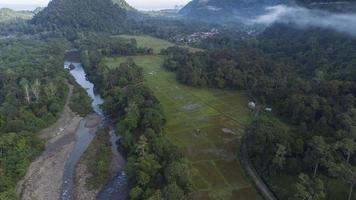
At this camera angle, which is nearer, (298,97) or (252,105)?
(298,97)

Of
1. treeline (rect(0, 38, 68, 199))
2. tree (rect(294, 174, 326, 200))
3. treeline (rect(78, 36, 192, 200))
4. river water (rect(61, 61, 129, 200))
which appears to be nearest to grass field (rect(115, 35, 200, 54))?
treeline (rect(0, 38, 68, 199))

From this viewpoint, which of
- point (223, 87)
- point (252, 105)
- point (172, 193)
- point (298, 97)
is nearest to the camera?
point (172, 193)

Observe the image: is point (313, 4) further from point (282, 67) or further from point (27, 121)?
point (27, 121)

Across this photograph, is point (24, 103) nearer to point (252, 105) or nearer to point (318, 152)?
point (252, 105)

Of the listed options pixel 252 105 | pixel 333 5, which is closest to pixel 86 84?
pixel 252 105

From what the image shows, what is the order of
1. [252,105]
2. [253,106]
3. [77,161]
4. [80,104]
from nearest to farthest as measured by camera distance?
[77,161], [253,106], [252,105], [80,104]

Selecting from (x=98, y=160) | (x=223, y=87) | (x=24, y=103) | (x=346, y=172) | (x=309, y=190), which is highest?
(x=346, y=172)

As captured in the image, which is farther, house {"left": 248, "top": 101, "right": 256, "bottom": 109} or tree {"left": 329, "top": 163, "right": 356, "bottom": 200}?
house {"left": 248, "top": 101, "right": 256, "bottom": 109}

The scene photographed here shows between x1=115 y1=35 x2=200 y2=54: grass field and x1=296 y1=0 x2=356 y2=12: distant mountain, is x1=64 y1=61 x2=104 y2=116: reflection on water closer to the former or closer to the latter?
x1=115 y1=35 x2=200 y2=54: grass field
